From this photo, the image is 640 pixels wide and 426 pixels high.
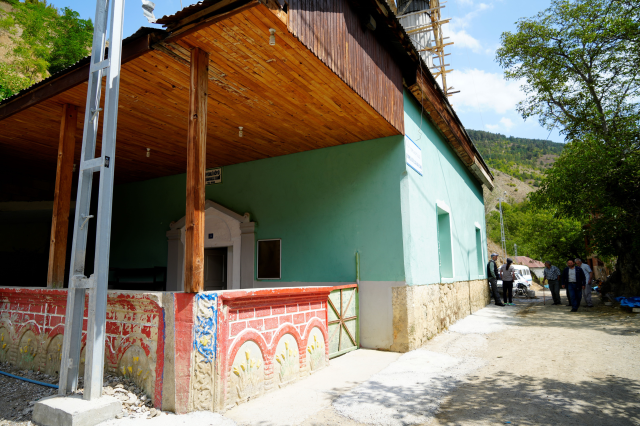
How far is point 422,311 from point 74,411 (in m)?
5.58

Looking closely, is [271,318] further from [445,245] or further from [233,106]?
[445,245]

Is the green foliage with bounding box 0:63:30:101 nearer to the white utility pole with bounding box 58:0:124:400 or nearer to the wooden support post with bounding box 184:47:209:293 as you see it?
the white utility pole with bounding box 58:0:124:400

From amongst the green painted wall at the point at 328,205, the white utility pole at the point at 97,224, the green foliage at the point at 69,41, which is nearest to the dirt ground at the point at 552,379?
the green painted wall at the point at 328,205

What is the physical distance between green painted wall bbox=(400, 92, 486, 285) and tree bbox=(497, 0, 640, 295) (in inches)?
148

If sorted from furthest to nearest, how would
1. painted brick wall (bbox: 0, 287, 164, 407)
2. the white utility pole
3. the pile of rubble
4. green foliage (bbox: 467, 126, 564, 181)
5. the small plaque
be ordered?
1. green foliage (bbox: 467, 126, 564, 181)
2. the small plaque
3. painted brick wall (bbox: 0, 287, 164, 407)
4. the pile of rubble
5. the white utility pole

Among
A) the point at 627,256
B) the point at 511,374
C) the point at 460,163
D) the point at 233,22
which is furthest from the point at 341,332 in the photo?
the point at 627,256

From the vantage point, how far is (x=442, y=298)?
845 centimetres

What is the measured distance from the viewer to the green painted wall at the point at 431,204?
23.1 feet

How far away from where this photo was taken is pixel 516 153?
12762 centimetres

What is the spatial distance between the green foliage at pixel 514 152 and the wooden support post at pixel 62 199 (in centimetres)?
10251

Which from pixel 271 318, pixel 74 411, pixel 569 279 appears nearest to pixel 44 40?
pixel 271 318

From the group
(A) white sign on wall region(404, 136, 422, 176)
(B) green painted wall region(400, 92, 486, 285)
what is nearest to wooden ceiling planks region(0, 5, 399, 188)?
(A) white sign on wall region(404, 136, 422, 176)

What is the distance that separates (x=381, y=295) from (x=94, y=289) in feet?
15.1

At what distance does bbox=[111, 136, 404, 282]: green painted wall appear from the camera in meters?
7.04
